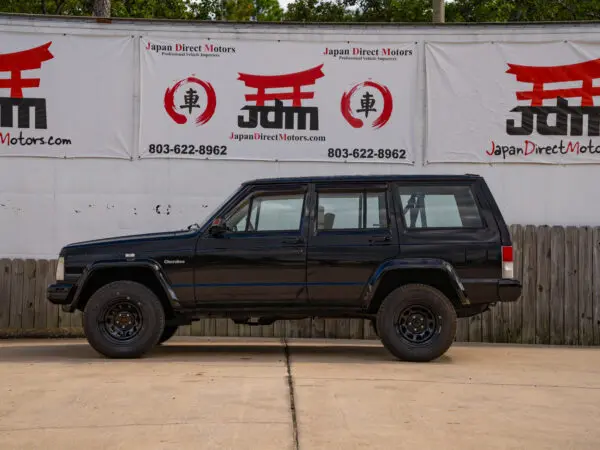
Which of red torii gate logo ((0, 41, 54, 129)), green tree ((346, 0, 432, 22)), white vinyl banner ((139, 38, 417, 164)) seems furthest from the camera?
green tree ((346, 0, 432, 22))

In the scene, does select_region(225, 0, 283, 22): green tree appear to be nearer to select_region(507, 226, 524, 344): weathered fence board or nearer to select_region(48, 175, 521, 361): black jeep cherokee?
select_region(507, 226, 524, 344): weathered fence board

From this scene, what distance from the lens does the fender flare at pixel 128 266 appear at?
1015 centimetres

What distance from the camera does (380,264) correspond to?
10039 mm

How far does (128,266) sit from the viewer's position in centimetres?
1017

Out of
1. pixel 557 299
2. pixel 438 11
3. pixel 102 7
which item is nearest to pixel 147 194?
pixel 557 299

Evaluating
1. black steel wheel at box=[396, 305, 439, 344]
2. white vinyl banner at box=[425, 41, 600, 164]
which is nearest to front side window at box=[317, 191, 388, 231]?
black steel wheel at box=[396, 305, 439, 344]

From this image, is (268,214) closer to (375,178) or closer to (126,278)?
(375,178)

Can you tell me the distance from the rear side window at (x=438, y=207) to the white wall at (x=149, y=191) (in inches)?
116

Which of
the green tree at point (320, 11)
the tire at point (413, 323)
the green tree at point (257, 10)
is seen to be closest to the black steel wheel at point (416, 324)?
the tire at point (413, 323)

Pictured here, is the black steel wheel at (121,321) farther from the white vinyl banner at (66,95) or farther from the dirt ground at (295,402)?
the white vinyl banner at (66,95)

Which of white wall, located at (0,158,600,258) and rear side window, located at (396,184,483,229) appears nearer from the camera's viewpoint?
rear side window, located at (396,184,483,229)

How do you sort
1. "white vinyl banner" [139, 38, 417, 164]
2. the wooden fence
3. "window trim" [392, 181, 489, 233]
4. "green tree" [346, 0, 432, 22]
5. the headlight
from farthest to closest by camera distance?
1. "green tree" [346, 0, 432, 22]
2. "white vinyl banner" [139, 38, 417, 164]
3. the wooden fence
4. the headlight
5. "window trim" [392, 181, 489, 233]

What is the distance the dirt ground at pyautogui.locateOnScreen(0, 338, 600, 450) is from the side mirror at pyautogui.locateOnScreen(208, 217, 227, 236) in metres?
1.36

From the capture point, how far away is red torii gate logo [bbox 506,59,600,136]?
1320 centimetres
